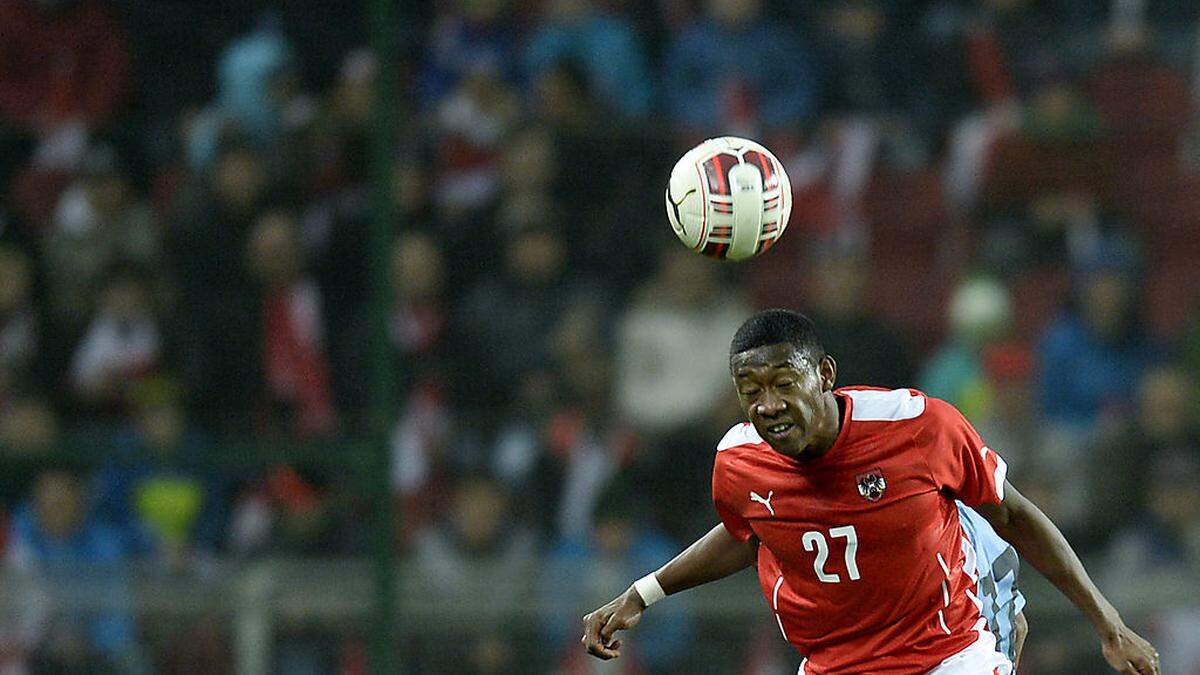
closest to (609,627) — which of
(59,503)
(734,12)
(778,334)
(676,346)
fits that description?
(778,334)

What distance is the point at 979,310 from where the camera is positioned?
8492 millimetres

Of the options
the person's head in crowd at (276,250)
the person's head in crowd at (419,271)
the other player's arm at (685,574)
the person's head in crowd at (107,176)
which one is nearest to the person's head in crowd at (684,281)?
the person's head in crowd at (419,271)

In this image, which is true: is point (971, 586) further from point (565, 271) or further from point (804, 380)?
point (565, 271)

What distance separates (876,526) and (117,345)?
455cm

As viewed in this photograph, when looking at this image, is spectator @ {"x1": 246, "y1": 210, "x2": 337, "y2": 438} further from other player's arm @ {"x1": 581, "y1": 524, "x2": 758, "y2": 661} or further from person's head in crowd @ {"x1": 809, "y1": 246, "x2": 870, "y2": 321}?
other player's arm @ {"x1": 581, "y1": 524, "x2": 758, "y2": 661}

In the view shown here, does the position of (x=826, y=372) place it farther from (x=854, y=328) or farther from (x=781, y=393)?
(x=854, y=328)

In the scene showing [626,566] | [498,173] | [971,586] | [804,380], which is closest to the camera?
[804,380]

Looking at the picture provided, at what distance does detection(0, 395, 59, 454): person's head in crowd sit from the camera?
8180 millimetres

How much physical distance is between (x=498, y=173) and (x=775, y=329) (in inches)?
164

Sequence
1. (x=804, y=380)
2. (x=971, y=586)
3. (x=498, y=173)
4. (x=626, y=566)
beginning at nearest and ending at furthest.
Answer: (x=804, y=380) < (x=971, y=586) < (x=626, y=566) < (x=498, y=173)

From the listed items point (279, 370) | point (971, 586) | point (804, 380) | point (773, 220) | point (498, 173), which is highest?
point (498, 173)

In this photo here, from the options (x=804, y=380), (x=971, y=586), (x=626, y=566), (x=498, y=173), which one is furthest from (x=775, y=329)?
(x=498, y=173)

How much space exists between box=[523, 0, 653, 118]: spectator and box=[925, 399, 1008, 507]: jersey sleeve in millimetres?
4183

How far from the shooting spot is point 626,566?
8023 millimetres
